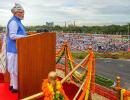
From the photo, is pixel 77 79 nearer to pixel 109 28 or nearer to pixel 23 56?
pixel 23 56

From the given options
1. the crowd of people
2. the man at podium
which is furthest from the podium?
the crowd of people

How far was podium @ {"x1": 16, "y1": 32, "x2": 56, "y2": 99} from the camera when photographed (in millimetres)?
4543

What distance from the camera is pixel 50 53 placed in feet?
16.6

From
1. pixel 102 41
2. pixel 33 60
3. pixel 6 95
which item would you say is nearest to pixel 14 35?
pixel 33 60

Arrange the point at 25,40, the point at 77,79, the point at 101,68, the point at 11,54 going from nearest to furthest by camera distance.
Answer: the point at 25,40 < the point at 11,54 < the point at 77,79 < the point at 101,68

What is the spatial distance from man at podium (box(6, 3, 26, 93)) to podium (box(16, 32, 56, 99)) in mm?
284

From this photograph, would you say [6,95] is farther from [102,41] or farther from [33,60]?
[102,41]

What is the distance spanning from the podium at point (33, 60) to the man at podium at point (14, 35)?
284 mm

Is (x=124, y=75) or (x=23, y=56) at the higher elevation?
(x=23, y=56)

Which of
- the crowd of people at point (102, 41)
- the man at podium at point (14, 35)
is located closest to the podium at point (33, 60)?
the man at podium at point (14, 35)

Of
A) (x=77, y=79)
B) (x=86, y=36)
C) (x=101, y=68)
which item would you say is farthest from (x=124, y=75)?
(x=77, y=79)

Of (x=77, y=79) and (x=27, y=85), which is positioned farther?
(x=77, y=79)

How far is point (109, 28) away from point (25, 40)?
69.1 m

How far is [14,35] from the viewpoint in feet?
15.7
